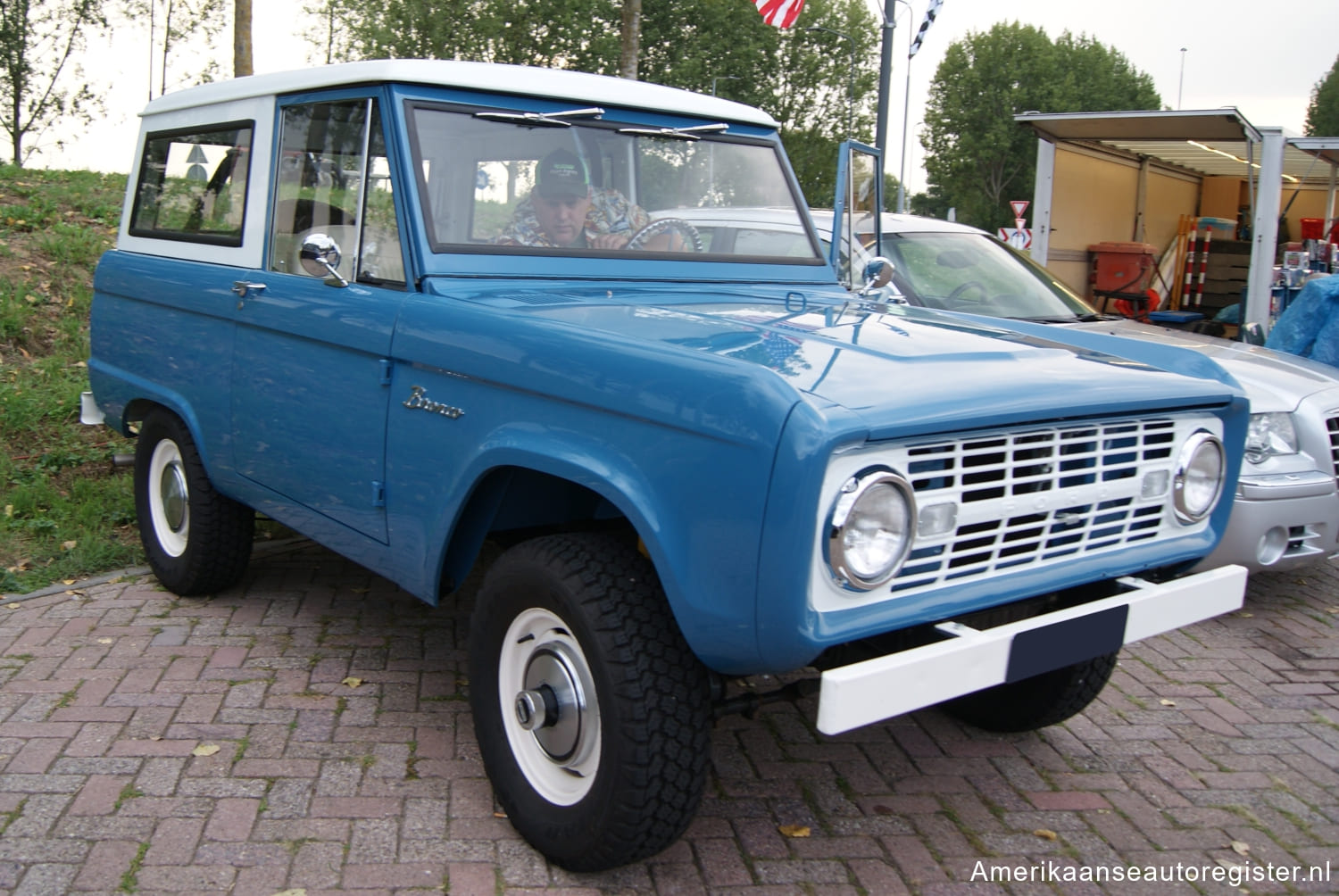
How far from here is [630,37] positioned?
55.4 feet

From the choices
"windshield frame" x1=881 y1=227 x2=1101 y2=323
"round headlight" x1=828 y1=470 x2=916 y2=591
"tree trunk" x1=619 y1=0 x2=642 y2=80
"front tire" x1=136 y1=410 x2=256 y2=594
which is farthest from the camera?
"tree trunk" x1=619 y1=0 x2=642 y2=80

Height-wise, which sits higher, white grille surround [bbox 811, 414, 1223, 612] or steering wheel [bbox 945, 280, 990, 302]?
steering wheel [bbox 945, 280, 990, 302]

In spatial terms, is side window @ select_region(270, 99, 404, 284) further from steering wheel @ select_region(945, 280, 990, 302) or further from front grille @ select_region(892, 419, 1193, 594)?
steering wheel @ select_region(945, 280, 990, 302)

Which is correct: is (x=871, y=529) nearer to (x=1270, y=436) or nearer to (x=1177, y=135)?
(x=1270, y=436)

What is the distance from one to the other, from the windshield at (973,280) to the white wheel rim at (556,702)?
12.4 ft

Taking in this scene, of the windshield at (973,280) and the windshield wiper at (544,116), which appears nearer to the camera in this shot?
the windshield wiper at (544,116)

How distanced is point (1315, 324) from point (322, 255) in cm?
620

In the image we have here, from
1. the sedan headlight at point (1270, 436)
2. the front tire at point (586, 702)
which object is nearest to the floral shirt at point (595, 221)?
the front tire at point (586, 702)

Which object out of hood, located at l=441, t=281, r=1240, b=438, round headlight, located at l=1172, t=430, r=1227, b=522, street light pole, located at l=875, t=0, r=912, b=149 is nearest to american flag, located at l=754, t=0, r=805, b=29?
street light pole, located at l=875, t=0, r=912, b=149

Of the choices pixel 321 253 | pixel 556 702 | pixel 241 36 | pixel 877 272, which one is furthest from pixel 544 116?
pixel 241 36

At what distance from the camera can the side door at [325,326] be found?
3285 millimetres

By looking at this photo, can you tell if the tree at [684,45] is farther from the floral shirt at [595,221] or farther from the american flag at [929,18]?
the floral shirt at [595,221]

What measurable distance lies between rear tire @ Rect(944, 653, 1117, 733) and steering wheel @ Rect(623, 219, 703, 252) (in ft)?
5.57

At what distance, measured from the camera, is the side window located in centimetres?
338
